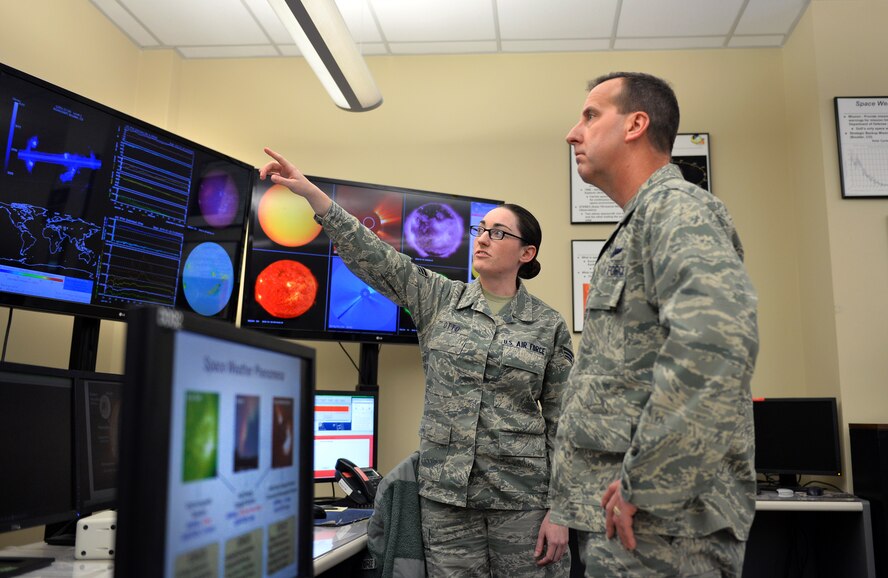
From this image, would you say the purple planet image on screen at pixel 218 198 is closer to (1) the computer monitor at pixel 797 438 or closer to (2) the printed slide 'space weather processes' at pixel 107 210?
(2) the printed slide 'space weather processes' at pixel 107 210

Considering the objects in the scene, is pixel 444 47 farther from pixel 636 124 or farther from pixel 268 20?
pixel 636 124

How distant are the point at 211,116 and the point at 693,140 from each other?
2.45 metres

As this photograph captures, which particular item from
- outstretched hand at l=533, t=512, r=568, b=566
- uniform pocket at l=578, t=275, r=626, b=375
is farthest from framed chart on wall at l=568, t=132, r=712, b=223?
uniform pocket at l=578, t=275, r=626, b=375

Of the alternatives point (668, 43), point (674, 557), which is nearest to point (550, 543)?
point (674, 557)

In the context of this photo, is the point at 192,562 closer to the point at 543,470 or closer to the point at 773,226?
the point at 543,470

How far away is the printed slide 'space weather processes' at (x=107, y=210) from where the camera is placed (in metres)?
2.01

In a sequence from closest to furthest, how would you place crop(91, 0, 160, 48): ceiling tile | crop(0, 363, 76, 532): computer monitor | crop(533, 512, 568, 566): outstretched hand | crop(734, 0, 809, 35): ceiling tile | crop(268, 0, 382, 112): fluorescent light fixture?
crop(0, 363, 76, 532): computer monitor, crop(533, 512, 568, 566): outstretched hand, crop(268, 0, 382, 112): fluorescent light fixture, crop(734, 0, 809, 35): ceiling tile, crop(91, 0, 160, 48): ceiling tile

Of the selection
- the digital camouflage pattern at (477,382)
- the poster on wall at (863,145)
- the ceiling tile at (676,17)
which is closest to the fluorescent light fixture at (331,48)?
the digital camouflage pattern at (477,382)

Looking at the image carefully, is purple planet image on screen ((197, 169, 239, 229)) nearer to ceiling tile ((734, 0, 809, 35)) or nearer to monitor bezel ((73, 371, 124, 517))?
monitor bezel ((73, 371, 124, 517))

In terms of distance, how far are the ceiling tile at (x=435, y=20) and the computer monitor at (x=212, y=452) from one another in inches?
105

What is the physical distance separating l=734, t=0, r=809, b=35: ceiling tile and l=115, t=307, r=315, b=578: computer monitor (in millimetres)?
3104

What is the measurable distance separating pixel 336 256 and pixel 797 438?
6.80ft

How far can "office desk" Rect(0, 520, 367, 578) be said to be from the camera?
1.44m

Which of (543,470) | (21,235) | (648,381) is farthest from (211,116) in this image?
(648,381)
